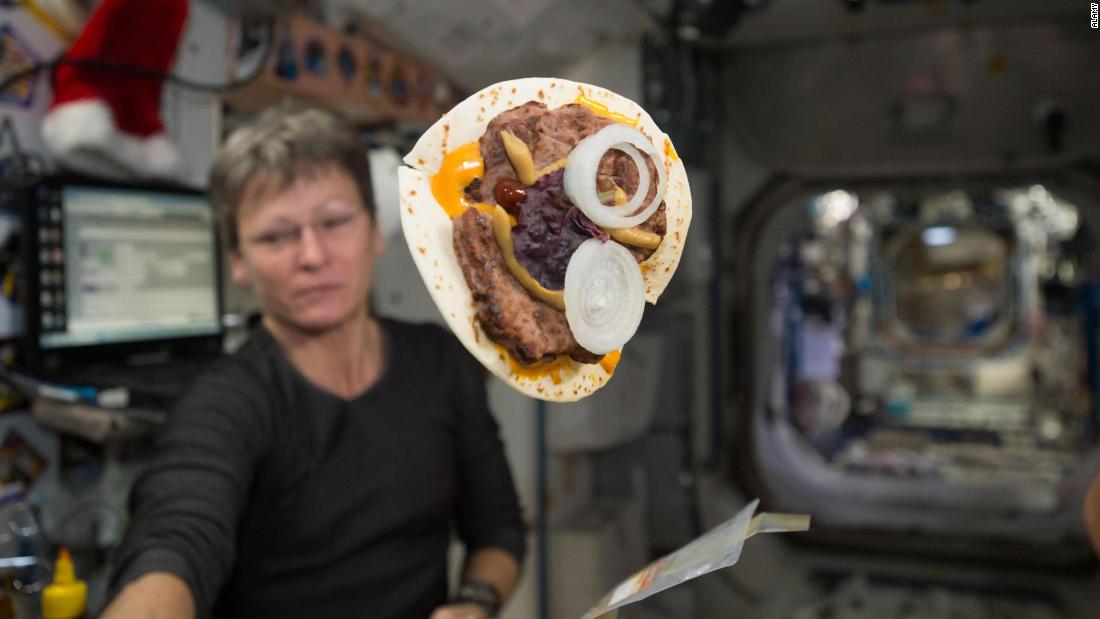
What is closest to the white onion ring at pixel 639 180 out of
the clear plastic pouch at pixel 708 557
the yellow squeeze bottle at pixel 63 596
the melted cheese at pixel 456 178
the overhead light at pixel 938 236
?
the melted cheese at pixel 456 178

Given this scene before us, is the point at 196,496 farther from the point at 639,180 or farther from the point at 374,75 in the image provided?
the point at 374,75

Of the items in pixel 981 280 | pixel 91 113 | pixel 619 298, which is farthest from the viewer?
pixel 981 280

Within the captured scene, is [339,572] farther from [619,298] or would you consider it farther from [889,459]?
[889,459]

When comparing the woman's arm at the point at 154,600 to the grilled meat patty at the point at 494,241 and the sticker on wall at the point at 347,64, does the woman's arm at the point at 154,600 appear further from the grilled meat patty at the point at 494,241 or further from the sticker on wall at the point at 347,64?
the sticker on wall at the point at 347,64

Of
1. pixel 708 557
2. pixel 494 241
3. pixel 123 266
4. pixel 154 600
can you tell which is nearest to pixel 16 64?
pixel 123 266

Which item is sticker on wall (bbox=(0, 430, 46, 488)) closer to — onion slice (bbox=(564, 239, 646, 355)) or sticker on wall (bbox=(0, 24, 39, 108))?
sticker on wall (bbox=(0, 24, 39, 108))

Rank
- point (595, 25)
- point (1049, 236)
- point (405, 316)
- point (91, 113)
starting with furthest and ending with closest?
point (1049, 236)
point (405, 316)
point (595, 25)
point (91, 113)

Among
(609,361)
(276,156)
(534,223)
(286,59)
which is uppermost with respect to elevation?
(286,59)

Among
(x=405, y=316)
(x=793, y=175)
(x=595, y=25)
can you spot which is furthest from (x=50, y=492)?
(x=793, y=175)

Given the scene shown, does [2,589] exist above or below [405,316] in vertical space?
below
